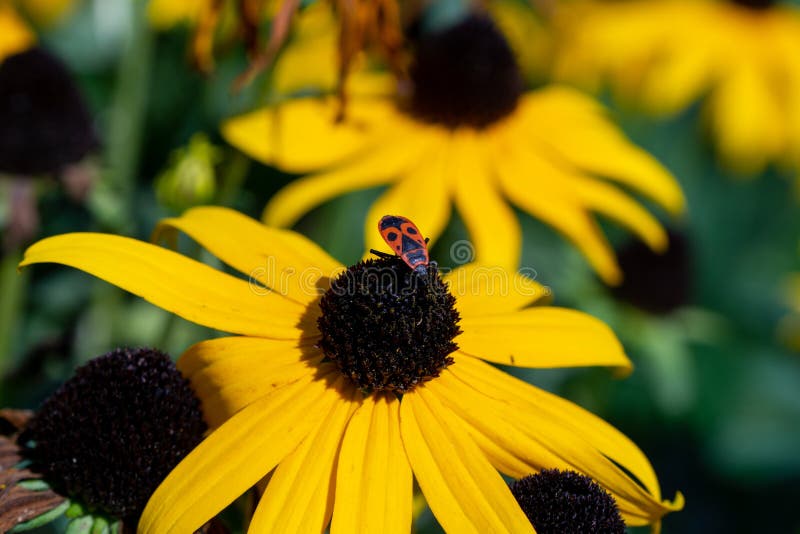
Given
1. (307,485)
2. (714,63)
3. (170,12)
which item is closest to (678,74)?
(714,63)

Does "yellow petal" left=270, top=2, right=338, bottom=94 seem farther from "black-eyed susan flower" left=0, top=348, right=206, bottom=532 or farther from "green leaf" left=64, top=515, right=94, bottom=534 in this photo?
"green leaf" left=64, top=515, right=94, bottom=534

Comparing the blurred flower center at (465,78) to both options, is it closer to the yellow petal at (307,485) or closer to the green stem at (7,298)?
the green stem at (7,298)

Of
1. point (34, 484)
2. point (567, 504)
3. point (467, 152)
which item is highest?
point (467, 152)

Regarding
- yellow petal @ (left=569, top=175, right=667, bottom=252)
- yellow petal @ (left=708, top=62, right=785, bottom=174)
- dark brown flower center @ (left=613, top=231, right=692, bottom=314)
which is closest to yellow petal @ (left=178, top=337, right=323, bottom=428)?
yellow petal @ (left=569, top=175, right=667, bottom=252)

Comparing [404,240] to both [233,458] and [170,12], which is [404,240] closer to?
[233,458]

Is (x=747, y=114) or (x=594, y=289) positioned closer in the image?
(x=594, y=289)

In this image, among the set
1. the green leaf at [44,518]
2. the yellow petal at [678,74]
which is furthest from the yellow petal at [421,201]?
the yellow petal at [678,74]
